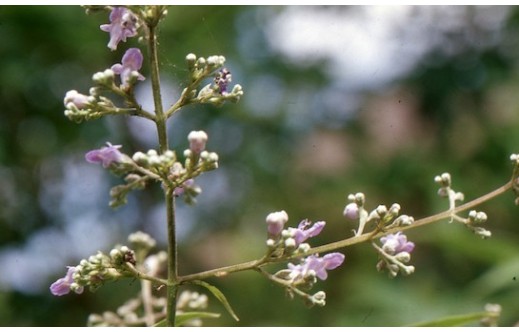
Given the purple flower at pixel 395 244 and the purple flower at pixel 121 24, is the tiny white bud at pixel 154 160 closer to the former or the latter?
the purple flower at pixel 121 24

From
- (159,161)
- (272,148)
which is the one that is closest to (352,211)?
(159,161)

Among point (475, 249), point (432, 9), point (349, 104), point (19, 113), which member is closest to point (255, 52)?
point (349, 104)

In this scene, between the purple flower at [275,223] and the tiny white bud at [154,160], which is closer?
the tiny white bud at [154,160]

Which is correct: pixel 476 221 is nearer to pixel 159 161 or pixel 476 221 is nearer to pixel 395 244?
pixel 395 244

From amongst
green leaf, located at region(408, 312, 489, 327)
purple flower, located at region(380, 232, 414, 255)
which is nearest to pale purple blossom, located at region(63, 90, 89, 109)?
purple flower, located at region(380, 232, 414, 255)

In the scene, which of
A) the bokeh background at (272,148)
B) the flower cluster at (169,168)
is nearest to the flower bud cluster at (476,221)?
the flower cluster at (169,168)

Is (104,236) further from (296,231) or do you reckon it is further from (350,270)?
(296,231)
